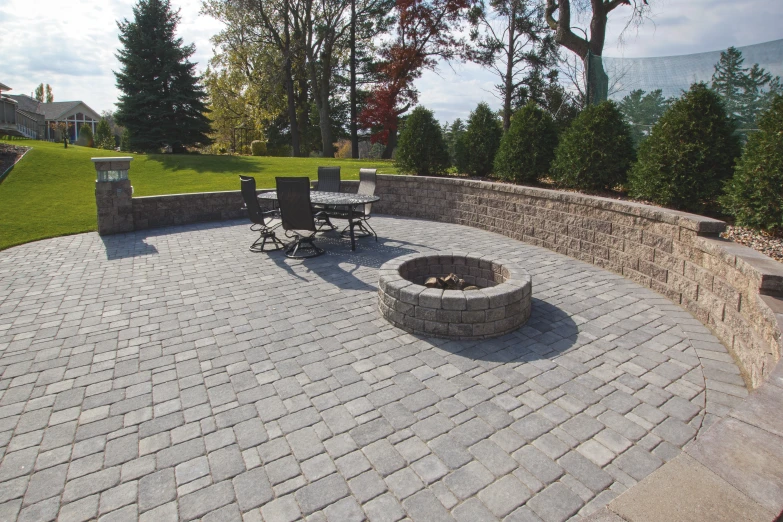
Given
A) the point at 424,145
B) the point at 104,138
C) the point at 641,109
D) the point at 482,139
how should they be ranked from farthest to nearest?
the point at 104,138 → the point at 424,145 → the point at 482,139 → the point at 641,109

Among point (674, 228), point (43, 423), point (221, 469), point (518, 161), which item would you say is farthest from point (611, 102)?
point (43, 423)

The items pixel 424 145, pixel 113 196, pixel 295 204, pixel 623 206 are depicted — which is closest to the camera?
pixel 623 206

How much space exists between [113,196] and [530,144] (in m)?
8.26

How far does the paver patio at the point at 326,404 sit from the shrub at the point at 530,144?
388cm

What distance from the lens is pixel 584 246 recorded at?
22.8 ft

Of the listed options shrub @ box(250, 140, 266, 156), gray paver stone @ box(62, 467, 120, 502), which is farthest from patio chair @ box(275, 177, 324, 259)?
shrub @ box(250, 140, 266, 156)

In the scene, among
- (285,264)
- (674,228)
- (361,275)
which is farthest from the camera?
(285,264)

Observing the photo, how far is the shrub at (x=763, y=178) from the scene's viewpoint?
469cm

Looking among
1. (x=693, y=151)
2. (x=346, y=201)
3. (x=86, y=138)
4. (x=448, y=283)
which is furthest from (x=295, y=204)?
(x=86, y=138)

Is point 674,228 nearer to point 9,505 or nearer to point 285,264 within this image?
point 285,264

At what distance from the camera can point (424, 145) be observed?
11.1 meters

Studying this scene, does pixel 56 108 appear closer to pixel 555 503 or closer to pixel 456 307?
pixel 456 307

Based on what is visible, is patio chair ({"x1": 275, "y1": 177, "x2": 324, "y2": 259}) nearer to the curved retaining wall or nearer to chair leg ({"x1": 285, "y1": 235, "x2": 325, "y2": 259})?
chair leg ({"x1": 285, "y1": 235, "x2": 325, "y2": 259})

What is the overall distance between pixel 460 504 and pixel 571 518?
544 millimetres
